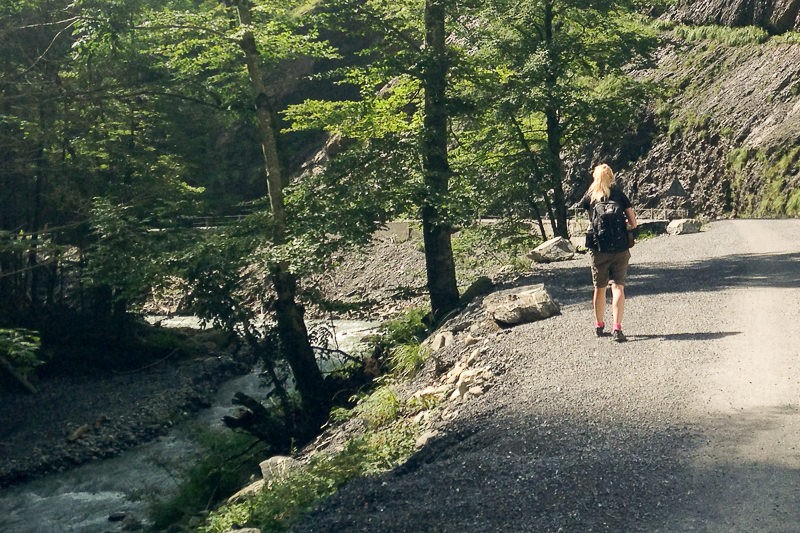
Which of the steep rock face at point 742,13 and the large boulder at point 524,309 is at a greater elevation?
the steep rock face at point 742,13

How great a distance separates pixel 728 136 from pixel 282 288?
2746 cm

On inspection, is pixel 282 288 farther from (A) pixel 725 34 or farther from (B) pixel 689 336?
(A) pixel 725 34

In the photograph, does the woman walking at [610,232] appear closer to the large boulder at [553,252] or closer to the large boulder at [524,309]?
the large boulder at [524,309]

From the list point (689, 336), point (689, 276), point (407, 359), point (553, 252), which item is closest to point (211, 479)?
point (407, 359)

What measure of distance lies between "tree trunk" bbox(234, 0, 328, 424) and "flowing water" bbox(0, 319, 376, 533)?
1.16 m

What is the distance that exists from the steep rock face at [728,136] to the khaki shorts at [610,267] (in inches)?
975

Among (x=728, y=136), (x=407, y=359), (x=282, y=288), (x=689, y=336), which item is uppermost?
(x=728, y=136)

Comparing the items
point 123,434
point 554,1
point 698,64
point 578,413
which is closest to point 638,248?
point 554,1

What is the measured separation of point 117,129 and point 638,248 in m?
14.6

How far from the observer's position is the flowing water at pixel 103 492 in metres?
14.7

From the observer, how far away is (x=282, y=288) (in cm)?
1602

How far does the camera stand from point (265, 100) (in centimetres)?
1672

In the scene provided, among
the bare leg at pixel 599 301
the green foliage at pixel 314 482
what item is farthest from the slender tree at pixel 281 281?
the bare leg at pixel 599 301

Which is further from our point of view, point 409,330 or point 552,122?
point 552,122
